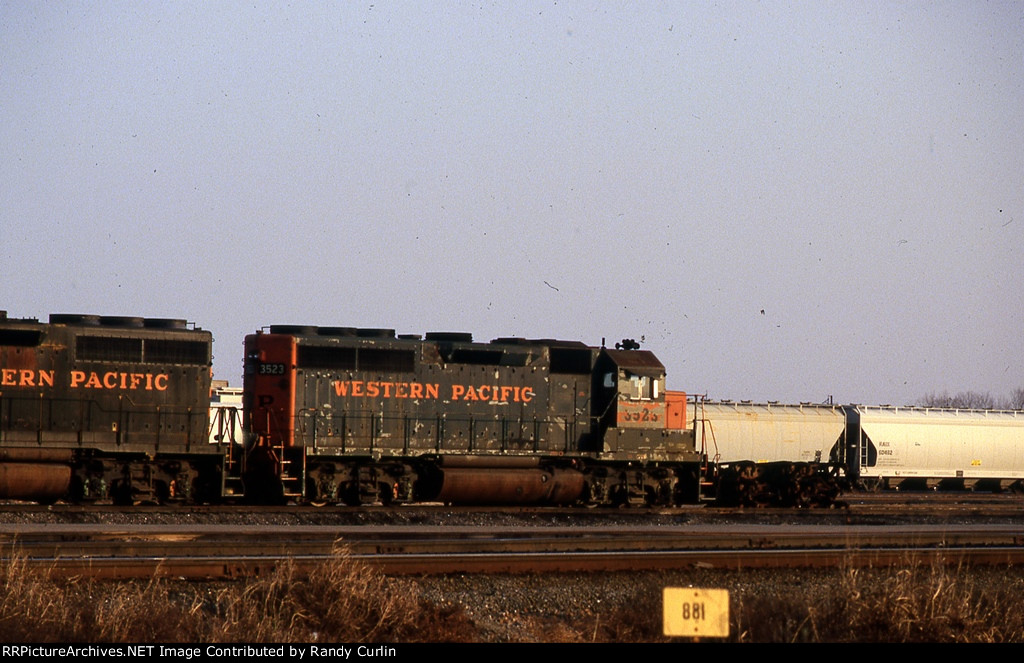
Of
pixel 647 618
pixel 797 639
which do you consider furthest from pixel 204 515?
pixel 797 639

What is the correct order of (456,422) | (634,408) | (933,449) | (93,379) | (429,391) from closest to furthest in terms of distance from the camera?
1. (93,379)
2. (429,391)
3. (456,422)
4. (634,408)
5. (933,449)

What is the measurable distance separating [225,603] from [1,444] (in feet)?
38.3

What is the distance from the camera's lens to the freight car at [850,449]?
1211 inches

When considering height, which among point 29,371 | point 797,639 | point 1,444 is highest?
point 29,371

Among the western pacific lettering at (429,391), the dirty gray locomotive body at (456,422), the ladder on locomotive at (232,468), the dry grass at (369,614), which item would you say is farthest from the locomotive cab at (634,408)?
the dry grass at (369,614)

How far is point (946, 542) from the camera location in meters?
18.7

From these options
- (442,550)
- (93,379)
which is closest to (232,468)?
(93,379)

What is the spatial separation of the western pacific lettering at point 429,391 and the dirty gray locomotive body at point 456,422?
22 mm

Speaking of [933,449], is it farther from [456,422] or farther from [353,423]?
[353,423]

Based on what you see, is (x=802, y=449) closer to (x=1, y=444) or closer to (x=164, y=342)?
(x=164, y=342)

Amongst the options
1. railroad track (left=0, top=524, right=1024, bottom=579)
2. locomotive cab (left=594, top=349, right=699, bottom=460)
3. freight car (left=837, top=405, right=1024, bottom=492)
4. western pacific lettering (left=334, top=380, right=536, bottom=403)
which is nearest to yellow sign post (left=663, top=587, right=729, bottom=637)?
railroad track (left=0, top=524, right=1024, bottom=579)

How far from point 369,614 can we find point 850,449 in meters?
30.1

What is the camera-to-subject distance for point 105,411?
2247 centimetres

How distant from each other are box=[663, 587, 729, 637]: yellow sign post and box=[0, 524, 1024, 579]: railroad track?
4911mm
